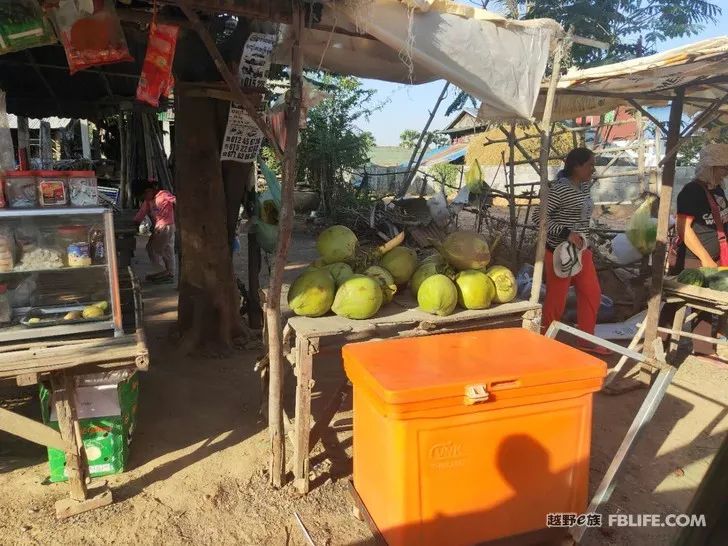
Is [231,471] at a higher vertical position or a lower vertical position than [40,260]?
lower

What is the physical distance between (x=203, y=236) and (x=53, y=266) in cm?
181

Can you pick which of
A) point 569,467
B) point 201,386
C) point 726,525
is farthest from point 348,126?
point 726,525

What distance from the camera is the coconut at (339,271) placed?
9.85ft

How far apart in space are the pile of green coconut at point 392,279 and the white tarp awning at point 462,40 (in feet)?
3.03

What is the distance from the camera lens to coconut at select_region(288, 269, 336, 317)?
287cm

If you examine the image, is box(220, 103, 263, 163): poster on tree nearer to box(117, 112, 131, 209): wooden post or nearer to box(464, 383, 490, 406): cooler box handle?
box(464, 383, 490, 406): cooler box handle

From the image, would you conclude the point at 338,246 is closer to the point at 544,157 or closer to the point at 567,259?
the point at 544,157

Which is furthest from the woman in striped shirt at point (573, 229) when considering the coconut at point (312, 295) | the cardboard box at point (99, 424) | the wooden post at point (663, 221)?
the cardboard box at point (99, 424)

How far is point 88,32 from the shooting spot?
2.83 metres

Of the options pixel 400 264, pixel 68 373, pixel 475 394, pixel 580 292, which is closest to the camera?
pixel 475 394

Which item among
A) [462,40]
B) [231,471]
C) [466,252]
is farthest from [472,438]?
[462,40]

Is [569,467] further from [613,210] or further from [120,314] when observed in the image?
[613,210]

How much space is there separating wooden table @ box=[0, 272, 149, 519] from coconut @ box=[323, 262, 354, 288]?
1098mm

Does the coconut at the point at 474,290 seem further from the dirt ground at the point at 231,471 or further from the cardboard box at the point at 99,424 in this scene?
the cardboard box at the point at 99,424
